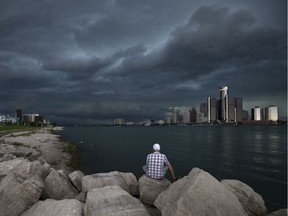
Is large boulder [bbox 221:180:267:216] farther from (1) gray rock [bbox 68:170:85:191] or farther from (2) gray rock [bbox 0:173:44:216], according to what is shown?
(2) gray rock [bbox 0:173:44:216]

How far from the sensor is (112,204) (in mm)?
9953

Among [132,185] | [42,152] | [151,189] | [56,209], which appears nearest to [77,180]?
[132,185]

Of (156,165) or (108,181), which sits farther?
(108,181)

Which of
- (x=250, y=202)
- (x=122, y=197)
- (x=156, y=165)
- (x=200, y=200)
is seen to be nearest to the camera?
(x=200, y=200)

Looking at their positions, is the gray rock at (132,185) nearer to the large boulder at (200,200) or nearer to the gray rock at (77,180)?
the gray rock at (77,180)

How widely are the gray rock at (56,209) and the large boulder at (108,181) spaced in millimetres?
3162

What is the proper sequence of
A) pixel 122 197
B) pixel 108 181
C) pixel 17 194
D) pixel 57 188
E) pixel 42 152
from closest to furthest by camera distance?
pixel 122 197 → pixel 17 194 → pixel 57 188 → pixel 108 181 → pixel 42 152

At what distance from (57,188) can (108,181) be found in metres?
2.60

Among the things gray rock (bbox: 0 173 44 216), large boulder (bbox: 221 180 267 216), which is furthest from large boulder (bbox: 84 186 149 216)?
large boulder (bbox: 221 180 267 216)

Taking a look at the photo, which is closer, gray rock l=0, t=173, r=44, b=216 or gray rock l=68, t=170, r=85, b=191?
gray rock l=0, t=173, r=44, b=216

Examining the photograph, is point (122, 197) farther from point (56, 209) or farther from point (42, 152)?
point (42, 152)

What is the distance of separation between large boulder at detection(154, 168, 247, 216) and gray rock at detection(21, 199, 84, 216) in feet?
10.5

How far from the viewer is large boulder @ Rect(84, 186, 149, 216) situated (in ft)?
30.7

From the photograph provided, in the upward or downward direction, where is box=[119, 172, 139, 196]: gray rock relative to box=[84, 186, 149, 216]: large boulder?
downward
